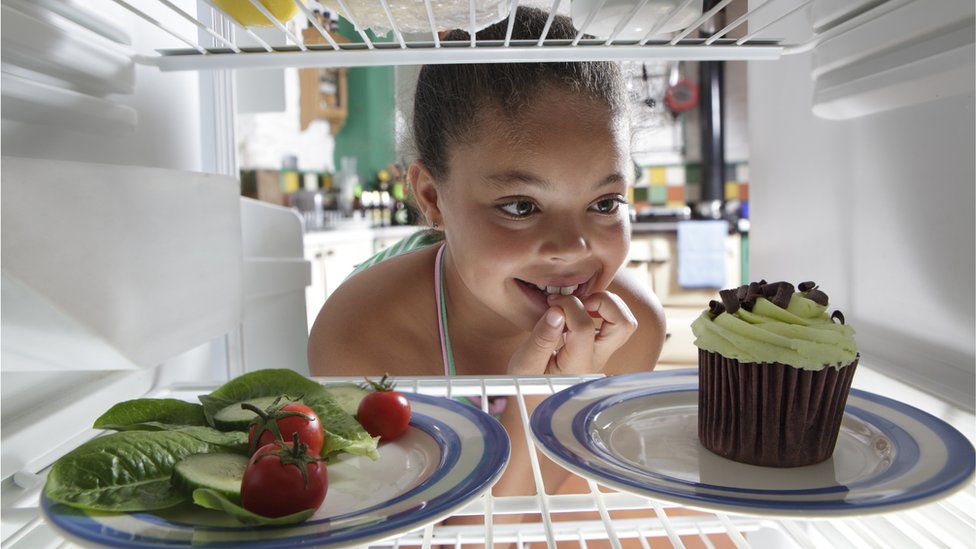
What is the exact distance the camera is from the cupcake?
558 mm

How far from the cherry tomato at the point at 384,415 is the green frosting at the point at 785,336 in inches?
10.9

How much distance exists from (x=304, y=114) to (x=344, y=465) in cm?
392

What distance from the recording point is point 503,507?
1.79 feet

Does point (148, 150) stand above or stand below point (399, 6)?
below

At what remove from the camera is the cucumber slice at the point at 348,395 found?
661 millimetres

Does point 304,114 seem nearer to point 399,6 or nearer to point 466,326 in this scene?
point 466,326

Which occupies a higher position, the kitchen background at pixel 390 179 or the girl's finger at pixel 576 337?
→ the kitchen background at pixel 390 179

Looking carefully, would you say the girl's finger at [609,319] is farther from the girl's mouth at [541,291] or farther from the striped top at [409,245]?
the striped top at [409,245]

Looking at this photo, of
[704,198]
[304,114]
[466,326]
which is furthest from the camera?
[704,198]

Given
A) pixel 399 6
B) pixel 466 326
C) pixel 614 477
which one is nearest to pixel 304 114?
pixel 466 326

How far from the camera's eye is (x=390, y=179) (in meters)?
4.54

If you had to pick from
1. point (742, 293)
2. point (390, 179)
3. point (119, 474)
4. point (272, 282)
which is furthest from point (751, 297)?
point (390, 179)

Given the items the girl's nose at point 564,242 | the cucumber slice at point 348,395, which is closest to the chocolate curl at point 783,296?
the cucumber slice at point 348,395

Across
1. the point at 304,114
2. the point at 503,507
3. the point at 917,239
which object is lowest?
the point at 503,507
